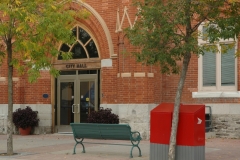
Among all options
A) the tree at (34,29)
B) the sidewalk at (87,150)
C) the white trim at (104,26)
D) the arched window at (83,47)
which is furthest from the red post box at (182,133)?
the arched window at (83,47)

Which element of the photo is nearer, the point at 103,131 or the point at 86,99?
the point at 103,131

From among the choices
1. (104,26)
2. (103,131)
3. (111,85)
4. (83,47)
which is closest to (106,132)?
(103,131)

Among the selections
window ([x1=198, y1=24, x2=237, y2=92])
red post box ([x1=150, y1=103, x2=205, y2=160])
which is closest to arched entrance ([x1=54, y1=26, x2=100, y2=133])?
window ([x1=198, y1=24, x2=237, y2=92])

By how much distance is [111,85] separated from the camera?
19.3 metres

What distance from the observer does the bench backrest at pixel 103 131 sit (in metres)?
12.8

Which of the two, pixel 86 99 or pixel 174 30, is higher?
pixel 174 30

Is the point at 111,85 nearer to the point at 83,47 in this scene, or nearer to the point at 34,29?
the point at 83,47

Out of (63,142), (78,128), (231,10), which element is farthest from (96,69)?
(231,10)

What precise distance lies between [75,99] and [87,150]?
6.47 metres

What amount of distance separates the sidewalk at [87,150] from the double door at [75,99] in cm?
219

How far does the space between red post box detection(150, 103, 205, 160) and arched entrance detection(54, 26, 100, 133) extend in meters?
8.86

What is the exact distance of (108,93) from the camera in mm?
19422

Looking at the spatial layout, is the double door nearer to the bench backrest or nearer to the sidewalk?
the sidewalk

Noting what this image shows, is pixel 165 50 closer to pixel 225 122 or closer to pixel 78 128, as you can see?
pixel 78 128
